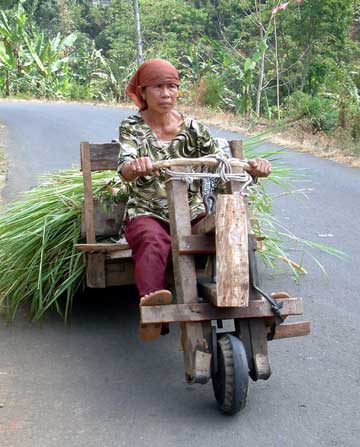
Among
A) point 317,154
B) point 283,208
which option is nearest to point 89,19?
point 317,154

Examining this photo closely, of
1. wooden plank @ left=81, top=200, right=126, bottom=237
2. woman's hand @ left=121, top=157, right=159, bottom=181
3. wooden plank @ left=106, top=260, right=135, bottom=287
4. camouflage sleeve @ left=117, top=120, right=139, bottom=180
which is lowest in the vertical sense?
wooden plank @ left=106, top=260, right=135, bottom=287

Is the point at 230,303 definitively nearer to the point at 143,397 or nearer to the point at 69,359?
the point at 143,397

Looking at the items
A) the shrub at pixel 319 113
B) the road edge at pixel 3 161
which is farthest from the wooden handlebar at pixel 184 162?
the shrub at pixel 319 113

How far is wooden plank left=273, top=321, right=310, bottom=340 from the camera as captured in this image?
11.7 ft

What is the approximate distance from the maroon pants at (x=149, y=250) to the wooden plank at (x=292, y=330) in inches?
23.8

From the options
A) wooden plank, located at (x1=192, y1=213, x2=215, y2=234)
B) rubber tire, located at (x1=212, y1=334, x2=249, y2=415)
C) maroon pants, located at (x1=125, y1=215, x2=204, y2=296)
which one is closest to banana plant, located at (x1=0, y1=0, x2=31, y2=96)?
maroon pants, located at (x1=125, y1=215, x2=204, y2=296)

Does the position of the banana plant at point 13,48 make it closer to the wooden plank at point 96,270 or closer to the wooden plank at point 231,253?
the wooden plank at point 96,270

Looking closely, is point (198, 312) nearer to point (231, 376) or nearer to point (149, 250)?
point (231, 376)

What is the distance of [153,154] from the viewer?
4289mm

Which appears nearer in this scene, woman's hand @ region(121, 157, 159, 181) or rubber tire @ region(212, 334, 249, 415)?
rubber tire @ region(212, 334, 249, 415)

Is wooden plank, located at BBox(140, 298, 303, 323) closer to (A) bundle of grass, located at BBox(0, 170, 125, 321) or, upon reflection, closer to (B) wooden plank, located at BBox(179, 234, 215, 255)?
(B) wooden plank, located at BBox(179, 234, 215, 255)

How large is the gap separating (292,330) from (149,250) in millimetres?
791

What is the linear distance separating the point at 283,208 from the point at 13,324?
4.00 meters

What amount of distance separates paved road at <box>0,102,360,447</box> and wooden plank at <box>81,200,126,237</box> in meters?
0.58
